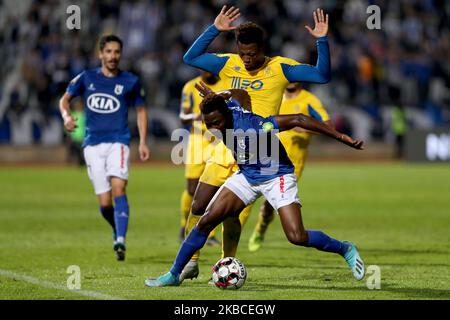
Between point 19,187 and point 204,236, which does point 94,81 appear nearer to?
point 204,236

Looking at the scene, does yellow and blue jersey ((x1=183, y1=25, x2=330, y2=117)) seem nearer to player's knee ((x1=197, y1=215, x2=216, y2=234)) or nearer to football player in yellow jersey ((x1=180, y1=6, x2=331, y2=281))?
football player in yellow jersey ((x1=180, y1=6, x2=331, y2=281))

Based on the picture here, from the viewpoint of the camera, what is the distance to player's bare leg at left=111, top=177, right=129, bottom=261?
11.9 m

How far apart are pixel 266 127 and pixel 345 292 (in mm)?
1635

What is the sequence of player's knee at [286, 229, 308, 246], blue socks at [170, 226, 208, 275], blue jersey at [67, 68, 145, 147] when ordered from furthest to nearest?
blue jersey at [67, 68, 145, 147]
blue socks at [170, 226, 208, 275]
player's knee at [286, 229, 308, 246]

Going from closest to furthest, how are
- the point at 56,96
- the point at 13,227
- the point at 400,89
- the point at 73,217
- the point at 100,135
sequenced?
the point at 100,135, the point at 13,227, the point at 73,217, the point at 56,96, the point at 400,89

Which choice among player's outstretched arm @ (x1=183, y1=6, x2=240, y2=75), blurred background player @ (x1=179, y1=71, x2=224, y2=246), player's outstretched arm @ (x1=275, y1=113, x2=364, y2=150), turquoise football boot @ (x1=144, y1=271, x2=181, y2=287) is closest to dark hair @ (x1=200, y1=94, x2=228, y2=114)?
player's outstretched arm @ (x1=275, y1=113, x2=364, y2=150)

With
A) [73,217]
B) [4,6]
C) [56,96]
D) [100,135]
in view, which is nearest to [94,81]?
[100,135]

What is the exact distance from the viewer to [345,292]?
936 centimetres

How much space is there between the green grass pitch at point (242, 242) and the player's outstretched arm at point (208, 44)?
2.10m

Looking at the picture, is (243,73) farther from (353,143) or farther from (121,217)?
(121,217)

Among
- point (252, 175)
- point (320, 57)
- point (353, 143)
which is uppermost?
point (320, 57)

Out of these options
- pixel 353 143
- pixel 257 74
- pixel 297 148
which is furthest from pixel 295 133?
pixel 353 143

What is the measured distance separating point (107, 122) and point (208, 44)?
2.73 m

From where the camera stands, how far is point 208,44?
32.9ft
